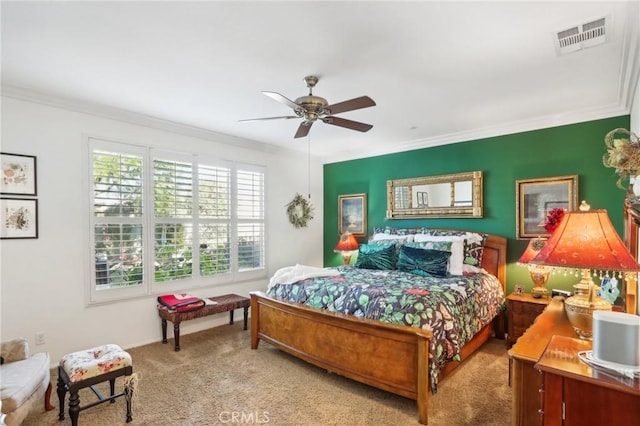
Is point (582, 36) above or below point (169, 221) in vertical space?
above

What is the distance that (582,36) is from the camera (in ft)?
7.12

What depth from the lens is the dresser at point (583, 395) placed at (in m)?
1.12

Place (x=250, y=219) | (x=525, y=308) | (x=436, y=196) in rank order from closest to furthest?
(x=525, y=308)
(x=436, y=196)
(x=250, y=219)

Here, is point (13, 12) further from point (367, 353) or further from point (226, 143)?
point (367, 353)

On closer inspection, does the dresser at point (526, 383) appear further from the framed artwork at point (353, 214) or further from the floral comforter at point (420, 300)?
the framed artwork at point (353, 214)

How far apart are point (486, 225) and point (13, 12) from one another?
485 centimetres

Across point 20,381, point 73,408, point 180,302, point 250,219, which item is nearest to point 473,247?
point 250,219

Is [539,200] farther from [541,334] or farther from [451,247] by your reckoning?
[541,334]

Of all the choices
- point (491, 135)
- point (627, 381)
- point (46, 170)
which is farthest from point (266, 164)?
point (627, 381)

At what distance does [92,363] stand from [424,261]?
3199 mm

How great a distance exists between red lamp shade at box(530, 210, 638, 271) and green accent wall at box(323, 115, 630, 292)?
2.54m

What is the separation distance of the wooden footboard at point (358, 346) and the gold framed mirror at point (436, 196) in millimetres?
2580

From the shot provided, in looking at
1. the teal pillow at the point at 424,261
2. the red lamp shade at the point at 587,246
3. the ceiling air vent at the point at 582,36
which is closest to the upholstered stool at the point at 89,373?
the red lamp shade at the point at 587,246

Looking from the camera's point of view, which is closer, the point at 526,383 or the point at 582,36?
the point at 526,383
